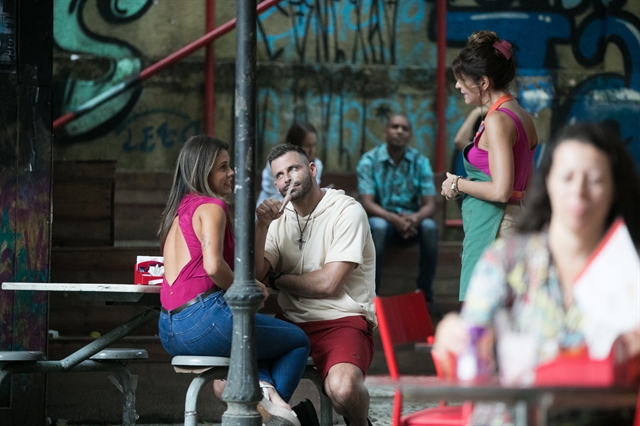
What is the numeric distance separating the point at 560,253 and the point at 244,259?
6.40 feet

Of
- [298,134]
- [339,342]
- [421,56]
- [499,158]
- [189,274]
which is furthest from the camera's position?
[421,56]

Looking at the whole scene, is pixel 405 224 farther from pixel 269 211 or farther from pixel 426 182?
pixel 269 211

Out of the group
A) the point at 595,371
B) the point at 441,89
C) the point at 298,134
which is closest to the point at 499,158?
the point at 595,371

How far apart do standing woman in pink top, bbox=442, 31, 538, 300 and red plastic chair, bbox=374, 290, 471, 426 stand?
789 mm

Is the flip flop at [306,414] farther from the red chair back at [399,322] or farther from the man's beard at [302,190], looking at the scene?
the red chair back at [399,322]

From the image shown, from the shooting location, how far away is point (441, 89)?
31.2 feet

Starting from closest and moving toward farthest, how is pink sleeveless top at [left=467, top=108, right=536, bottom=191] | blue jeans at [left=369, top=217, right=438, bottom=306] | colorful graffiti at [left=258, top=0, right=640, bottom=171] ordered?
pink sleeveless top at [left=467, top=108, right=536, bottom=191] → blue jeans at [left=369, top=217, right=438, bottom=306] → colorful graffiti at [left=258, top=0, right=640, bottom=171]

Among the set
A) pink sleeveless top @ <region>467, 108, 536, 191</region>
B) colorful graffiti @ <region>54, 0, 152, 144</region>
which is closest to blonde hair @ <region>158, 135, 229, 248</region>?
pink sleeveless top @ <region>467, 108, 536, 191</region>

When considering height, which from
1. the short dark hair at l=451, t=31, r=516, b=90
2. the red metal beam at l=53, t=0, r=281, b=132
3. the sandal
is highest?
the red metal beam at l=53, t=0, r=281, b=132

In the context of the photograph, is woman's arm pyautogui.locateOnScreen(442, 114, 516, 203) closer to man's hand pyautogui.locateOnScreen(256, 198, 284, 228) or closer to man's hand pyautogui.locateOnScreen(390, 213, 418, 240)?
man's hand pyautogui.locateOnScreen(256, 198, 284, 228)

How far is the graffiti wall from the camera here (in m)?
9.63

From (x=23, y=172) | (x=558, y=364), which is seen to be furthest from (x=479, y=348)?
(x=23, y=172)

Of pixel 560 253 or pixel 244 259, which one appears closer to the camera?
pixel 560 253

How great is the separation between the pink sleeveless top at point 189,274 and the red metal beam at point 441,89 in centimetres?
494
